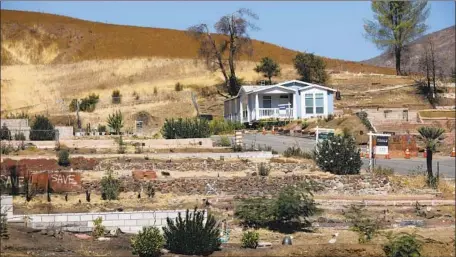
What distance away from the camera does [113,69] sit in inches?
2459

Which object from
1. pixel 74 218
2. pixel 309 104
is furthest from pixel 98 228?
pixel 309 104

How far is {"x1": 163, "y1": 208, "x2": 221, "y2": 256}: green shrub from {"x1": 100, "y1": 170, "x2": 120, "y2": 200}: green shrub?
201 inches

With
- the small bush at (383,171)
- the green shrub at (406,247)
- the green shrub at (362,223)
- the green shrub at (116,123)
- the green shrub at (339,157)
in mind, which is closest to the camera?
the green shrub at (406,247)

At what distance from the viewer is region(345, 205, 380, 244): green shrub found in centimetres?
1658

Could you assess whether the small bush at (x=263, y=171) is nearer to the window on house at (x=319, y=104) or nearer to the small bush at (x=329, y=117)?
the small bush at (x=329, y=117)

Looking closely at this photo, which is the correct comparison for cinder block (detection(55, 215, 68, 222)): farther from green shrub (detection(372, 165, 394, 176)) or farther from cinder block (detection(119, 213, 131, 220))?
green shrub (detection(372, 165, 394, 176))

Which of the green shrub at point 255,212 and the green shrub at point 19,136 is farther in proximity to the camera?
the green shrub at point 19,136

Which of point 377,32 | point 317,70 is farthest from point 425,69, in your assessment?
point 317,70

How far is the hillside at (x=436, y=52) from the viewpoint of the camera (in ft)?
188

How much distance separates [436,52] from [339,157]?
128ft

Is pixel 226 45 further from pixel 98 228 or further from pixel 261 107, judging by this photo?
pixel 98 228

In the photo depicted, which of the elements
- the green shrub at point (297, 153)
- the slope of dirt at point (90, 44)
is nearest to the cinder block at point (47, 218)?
the green shrub at point (297, 153)

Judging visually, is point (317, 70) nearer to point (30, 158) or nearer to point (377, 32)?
point (377, 32)

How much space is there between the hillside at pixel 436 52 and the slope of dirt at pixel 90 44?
178cm
